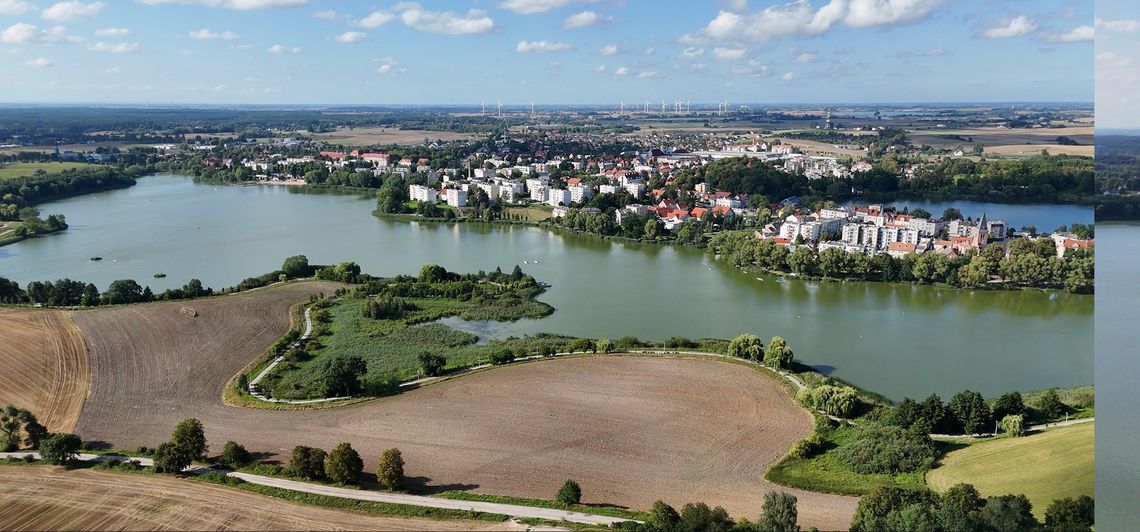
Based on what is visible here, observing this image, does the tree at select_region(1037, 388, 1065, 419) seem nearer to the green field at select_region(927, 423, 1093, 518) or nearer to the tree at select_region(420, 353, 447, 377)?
the green field at select_region(927, 423, 1093, 518)

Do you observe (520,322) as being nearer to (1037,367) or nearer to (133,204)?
(1037,367)

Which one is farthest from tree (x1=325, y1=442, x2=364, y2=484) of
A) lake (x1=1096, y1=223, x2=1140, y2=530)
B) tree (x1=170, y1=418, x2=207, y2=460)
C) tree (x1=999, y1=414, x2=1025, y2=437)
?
tree (x1=999, y1=414, x2=1025, y2=437)

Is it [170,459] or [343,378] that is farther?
[343,378]

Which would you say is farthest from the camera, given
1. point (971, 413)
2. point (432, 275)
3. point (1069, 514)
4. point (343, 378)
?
point (432, 275)

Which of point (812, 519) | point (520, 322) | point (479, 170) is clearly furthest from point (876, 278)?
point (479, 170)

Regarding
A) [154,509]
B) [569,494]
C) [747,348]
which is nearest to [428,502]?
[569,494]

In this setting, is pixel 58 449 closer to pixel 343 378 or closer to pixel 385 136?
pixel 343 378

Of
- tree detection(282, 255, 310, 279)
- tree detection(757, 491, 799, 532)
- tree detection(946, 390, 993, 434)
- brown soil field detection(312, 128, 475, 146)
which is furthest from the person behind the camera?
brown soil field detection(312, 128, 475, 146)
